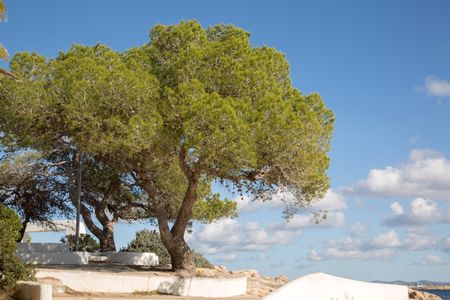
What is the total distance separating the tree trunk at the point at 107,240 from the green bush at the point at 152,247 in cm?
256

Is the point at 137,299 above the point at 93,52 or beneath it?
beneath

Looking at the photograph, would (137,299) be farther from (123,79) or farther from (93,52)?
(93,52)

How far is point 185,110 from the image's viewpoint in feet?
69.3

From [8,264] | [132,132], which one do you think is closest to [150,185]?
[132,132]

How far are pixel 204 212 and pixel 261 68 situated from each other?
9.85 metres

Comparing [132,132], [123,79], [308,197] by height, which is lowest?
[308,197]

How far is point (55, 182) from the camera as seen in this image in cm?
3416

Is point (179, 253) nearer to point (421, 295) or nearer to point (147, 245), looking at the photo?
point (147, 245)

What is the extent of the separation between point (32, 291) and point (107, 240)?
17744 mm

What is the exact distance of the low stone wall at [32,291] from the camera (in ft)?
54.8

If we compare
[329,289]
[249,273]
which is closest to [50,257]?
[249,273]

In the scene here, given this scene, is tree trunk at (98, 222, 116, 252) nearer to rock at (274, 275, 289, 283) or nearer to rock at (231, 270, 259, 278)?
rock at (231, 270, 259, 278)

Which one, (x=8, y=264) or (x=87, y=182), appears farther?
(x=87, y=182)

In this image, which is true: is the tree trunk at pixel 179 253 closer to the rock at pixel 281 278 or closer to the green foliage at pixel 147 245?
the rock at pixel 281 278
